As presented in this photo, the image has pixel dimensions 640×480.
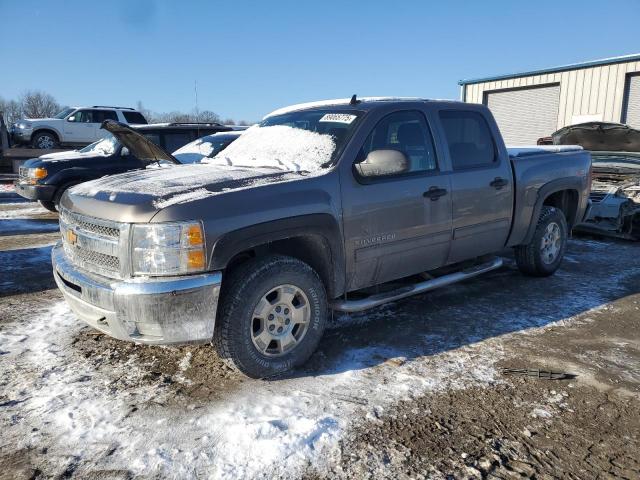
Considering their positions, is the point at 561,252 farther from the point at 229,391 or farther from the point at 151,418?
the point at 151,418

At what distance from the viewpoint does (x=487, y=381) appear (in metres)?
3.40

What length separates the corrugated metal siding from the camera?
16031 mm

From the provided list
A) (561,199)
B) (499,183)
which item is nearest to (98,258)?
(499,183)

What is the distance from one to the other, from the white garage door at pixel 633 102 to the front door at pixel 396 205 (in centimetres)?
1502

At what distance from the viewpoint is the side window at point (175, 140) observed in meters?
10.3

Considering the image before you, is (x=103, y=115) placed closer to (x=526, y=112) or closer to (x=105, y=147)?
(x=105, y=147)

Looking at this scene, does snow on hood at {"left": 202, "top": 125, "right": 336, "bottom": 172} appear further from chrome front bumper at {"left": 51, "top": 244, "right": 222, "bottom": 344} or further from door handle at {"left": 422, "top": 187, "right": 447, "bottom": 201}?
chrome front bumper at {"left": 51, "top": 244, "right": 222, "bottom": 344}

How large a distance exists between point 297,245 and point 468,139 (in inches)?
86.2

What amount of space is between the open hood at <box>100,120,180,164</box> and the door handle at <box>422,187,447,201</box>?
2585 millimetres

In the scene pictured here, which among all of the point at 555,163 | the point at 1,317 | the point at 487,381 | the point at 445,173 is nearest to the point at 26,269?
the point at 1,317

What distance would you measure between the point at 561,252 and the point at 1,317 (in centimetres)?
588

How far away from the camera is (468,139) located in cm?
474

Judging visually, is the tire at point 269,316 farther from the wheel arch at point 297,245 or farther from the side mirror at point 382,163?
the side mirror at point 382,163

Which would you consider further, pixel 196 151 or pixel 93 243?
pixel 196 151
